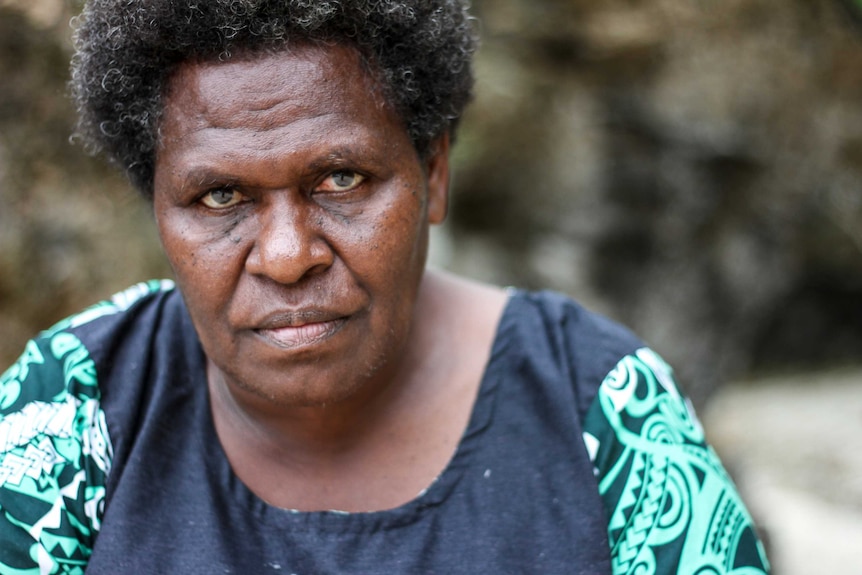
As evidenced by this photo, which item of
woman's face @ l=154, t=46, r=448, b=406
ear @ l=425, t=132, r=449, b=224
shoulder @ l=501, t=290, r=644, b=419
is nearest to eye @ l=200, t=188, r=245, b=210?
woman's face @ l=154, t=46, r=448, b=406

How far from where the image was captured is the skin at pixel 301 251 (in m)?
1.59

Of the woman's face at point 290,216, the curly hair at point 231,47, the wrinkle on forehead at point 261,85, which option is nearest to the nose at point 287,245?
the woman's face at point 290,216

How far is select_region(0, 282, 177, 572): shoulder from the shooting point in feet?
5.56

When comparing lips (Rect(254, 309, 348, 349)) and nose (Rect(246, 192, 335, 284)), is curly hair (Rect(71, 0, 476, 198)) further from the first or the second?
lips (Rect(254, 309, 348, 349))

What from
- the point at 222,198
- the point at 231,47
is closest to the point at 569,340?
the point at 222,198

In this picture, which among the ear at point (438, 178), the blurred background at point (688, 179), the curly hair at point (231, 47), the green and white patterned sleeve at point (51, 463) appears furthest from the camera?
the blurred background at point (688, 179)

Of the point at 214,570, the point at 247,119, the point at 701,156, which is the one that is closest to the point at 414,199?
the point at 247,119

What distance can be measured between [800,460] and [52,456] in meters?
3.12

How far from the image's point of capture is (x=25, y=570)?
168 cm

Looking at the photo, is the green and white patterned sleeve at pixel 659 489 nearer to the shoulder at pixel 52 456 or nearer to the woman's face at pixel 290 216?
the woman's face at pixel 290 216

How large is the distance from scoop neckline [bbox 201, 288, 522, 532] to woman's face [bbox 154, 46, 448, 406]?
0.71ft

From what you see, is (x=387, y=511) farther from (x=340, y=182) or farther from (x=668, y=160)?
(x=668, y=160)

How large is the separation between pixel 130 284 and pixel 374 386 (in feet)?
5.48

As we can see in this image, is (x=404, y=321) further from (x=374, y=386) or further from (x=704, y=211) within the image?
(x=704, y=211)
